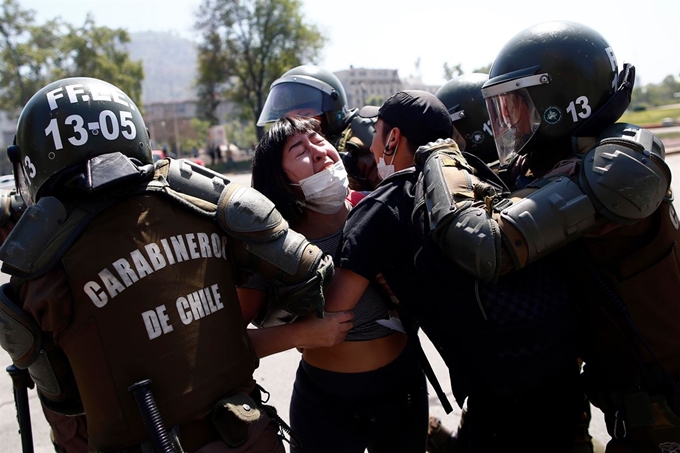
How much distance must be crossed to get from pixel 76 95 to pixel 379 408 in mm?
1564

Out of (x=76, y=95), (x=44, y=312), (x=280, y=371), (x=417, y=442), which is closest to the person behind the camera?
(x=44, y=312)

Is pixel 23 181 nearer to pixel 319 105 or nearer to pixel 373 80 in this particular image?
pixel 319 105

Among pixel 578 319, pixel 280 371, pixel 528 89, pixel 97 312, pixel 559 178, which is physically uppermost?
pixel 528 89

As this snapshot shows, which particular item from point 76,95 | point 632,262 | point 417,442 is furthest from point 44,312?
point 632,262

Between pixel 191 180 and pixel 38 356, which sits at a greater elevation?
pixel 191 180

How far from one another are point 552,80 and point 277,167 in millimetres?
1130

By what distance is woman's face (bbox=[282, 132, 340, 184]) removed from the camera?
2.16 meters

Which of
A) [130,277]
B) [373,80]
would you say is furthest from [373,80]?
[130,277]

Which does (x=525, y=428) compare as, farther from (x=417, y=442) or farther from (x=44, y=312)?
(x=44, y=312)

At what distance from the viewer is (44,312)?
1.38 m

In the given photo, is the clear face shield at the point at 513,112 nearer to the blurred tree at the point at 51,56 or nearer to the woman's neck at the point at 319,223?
the woman's neck at the point at 319,223

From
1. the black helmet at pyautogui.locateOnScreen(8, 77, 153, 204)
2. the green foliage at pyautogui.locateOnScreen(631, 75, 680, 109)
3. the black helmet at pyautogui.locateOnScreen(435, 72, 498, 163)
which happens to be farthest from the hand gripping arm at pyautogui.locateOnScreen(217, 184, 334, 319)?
the green foliage at pyautogui.locateOnScreen(631, 75, 680, 109)

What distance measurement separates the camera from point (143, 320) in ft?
4.66

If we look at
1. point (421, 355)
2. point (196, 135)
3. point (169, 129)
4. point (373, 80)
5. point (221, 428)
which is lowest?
point (196, 135)
